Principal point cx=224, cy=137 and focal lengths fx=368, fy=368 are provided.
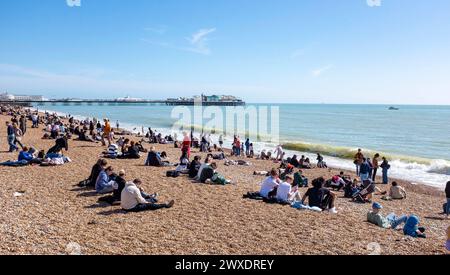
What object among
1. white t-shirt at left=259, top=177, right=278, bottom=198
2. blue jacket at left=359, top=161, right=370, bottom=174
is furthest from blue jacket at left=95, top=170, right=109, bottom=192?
blue jacket at left=359, top=161, right=370, bottom=174

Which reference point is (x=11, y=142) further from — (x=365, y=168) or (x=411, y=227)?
(x=411, y=227)

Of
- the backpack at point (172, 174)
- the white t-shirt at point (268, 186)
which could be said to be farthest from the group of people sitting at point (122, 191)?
the backpack at point (172, 174)

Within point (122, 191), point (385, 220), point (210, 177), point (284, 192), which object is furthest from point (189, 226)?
point (210, 177)

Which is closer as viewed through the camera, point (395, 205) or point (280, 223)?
point (280, 223)

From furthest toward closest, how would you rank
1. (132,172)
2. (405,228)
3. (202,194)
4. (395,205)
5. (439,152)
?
1. (439,152)
2. (132,172)
3. (395,205)
4. (202,194)
5. (405,228)

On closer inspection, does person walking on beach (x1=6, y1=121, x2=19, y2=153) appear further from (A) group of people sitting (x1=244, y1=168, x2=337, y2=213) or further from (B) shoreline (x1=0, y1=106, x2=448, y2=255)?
(A) group of people sitting (x1=244, y1=168, x2=337, y2=213)

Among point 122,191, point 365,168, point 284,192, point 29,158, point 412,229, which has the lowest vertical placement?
point 412,229

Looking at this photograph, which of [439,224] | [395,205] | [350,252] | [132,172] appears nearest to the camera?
[350,252]

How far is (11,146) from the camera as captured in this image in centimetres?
1591

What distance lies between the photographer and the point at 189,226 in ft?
24.0

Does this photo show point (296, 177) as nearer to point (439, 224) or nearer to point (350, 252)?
point (439, 224)
